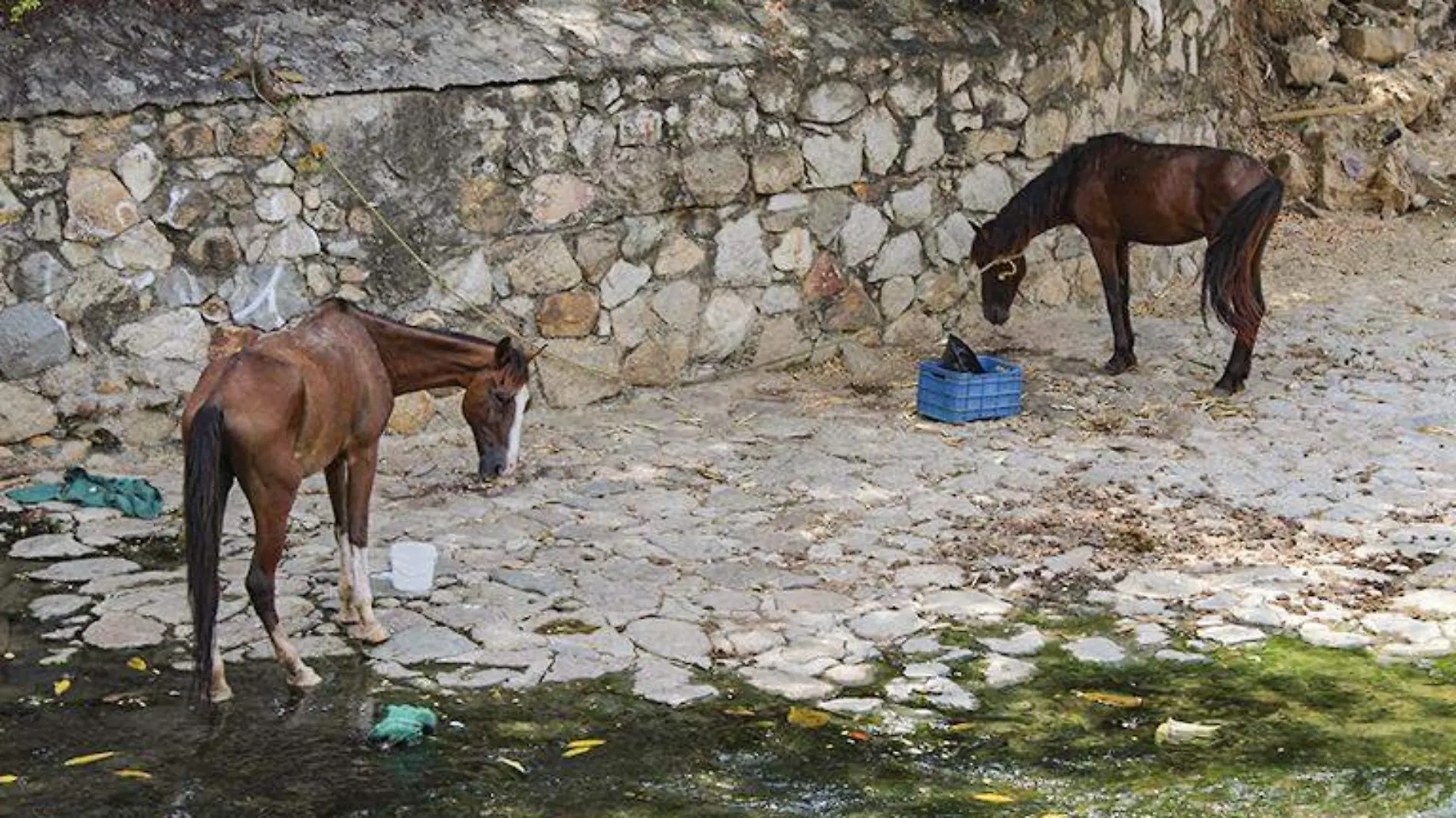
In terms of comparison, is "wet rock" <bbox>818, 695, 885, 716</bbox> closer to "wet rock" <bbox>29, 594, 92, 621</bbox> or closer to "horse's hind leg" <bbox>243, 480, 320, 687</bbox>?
"horse's hind leg" <bbox>243, 480, 320, 687</bbox>

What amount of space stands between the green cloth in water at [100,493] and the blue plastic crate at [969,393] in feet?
13.5

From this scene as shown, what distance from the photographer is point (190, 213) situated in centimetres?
941

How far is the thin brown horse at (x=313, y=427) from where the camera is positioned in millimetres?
6527

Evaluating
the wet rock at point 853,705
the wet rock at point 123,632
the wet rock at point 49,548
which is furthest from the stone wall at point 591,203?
the wet rock at point 853,705

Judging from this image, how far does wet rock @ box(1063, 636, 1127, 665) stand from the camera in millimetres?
7379

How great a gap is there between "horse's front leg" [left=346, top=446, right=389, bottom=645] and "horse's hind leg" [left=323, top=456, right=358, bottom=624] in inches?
0.9

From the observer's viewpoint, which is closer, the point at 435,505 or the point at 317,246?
the point at 435,505

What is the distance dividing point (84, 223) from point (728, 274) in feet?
11.7

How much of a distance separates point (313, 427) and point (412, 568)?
113cm

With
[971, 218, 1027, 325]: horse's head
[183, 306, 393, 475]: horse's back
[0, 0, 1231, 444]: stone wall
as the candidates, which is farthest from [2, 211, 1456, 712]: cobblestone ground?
[183, 306, 393, 475]: horse's back

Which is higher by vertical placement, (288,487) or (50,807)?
(288,487)

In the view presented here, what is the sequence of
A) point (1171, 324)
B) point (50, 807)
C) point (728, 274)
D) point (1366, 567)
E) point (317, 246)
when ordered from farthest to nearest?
point (1171, 324) → point (728, 274) → point (317, 246) → point (1366, 567) → point (50, 807)

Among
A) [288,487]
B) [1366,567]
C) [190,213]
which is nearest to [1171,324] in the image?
[1366,567]

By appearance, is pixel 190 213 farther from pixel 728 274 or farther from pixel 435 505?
pixel 728 274
